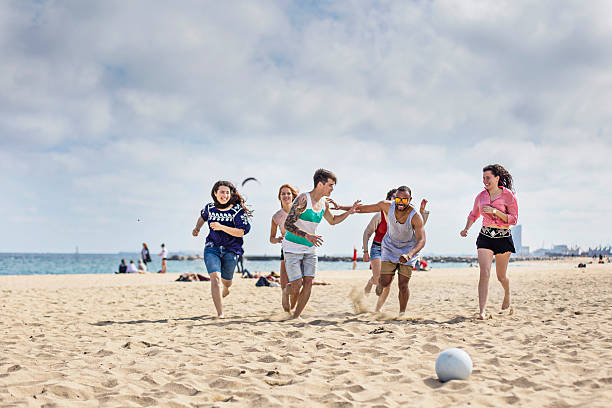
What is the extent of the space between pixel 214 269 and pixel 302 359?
282 centimetres

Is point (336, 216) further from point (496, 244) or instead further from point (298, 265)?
point (496, 244)

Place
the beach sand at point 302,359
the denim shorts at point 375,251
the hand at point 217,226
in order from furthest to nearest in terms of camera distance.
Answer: the denim shorts at point 375,251 → the hand at point 217,226 → the beach sand at point 302,359

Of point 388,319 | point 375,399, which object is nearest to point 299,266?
point 388,319

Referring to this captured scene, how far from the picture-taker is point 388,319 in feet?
20.6

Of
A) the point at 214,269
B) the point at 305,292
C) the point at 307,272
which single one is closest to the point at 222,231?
the point at 214,269

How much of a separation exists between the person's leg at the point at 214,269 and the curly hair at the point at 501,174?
416 centimetres

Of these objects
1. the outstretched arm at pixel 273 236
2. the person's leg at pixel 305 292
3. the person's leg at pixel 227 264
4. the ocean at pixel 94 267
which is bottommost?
the ocean at pixel 94 267

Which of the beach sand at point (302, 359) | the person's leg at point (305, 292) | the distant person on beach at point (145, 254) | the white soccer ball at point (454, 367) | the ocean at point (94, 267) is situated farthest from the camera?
the ocean at point (94, 267)

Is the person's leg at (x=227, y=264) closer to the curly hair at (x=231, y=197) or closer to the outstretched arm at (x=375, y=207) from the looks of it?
the curly hair at (x=231, y=197)

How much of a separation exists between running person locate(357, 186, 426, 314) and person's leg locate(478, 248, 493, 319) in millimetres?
971

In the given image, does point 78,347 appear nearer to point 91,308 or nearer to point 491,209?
point 91,308

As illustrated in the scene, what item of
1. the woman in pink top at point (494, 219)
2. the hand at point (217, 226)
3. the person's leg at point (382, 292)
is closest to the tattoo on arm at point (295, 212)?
the hand at point (217, 226)

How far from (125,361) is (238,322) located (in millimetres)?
2307

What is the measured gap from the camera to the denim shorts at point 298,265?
620 cm
